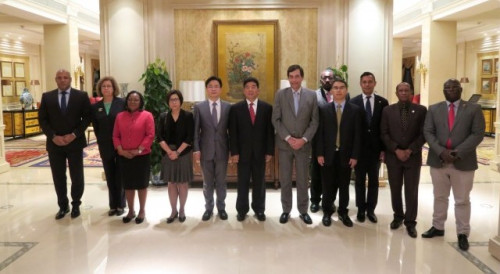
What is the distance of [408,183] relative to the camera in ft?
15.2

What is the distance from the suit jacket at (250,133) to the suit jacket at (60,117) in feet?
6.05

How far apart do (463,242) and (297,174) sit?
6.06 ft

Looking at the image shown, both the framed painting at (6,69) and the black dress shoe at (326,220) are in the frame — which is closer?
the black dress shoe at (326,220)

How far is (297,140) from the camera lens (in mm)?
4832

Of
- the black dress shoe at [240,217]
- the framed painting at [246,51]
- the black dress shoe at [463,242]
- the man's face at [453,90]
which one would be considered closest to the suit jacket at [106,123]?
the black dress shoe at [240,217]

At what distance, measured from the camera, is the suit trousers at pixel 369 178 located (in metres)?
4.98

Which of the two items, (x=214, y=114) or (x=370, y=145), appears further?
(x=214, y=114)

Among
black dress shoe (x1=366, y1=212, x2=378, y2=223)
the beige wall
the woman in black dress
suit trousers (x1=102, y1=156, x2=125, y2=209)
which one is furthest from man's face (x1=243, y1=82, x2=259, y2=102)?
the beige wall

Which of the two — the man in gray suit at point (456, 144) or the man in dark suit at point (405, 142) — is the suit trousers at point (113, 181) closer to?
the man in dark suit at point (405, 142)

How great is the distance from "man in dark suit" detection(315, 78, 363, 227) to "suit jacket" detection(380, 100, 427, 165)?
1.08ft

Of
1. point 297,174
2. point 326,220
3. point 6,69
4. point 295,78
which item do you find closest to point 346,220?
point 326,220

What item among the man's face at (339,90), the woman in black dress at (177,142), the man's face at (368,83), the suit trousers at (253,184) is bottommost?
the suit trousers at (253,184)

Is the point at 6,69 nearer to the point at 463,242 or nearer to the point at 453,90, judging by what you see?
the point at 453,90

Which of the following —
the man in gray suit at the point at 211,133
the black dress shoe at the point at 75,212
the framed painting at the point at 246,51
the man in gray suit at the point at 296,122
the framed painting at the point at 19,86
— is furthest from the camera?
the framed painting at the point at 19,86
